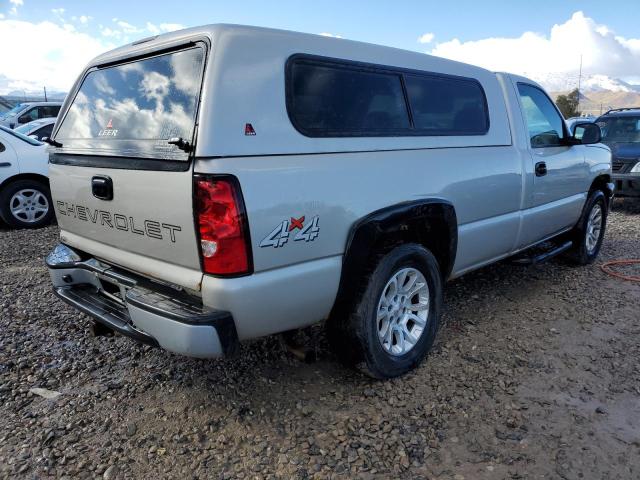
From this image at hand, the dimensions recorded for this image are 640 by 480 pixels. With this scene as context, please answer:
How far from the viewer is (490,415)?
9.11 ft

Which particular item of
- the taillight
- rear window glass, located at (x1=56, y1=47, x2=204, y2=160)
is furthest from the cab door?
rear window glass, located at (x1=56, y1=47, x2=204, y2=160)

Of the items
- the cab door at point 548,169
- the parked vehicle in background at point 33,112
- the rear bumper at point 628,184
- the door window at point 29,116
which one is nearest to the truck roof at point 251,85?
the cab door at point 548,169

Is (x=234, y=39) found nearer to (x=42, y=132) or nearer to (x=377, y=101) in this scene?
(x=377, y=101)

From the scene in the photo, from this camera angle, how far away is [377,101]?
300 cm

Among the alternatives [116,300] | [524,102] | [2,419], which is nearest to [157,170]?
[116,300]

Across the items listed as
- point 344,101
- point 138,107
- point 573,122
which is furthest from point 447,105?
point 573,122

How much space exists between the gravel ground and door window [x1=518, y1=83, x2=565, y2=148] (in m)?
1.49

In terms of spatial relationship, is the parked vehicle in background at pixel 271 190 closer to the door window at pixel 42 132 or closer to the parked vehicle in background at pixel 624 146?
the parked vehicle in background at pixel 624 146

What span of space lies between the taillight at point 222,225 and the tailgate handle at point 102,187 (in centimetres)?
70

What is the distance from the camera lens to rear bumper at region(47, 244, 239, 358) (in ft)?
7.49

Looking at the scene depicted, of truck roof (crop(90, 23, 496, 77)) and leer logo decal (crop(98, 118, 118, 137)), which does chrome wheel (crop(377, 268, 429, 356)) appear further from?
leer logo decal (crop(98, 118, 118, 137))

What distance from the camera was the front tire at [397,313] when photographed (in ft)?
9.31

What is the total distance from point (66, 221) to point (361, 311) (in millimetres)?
1936

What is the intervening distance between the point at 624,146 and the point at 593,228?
15.3 feet
